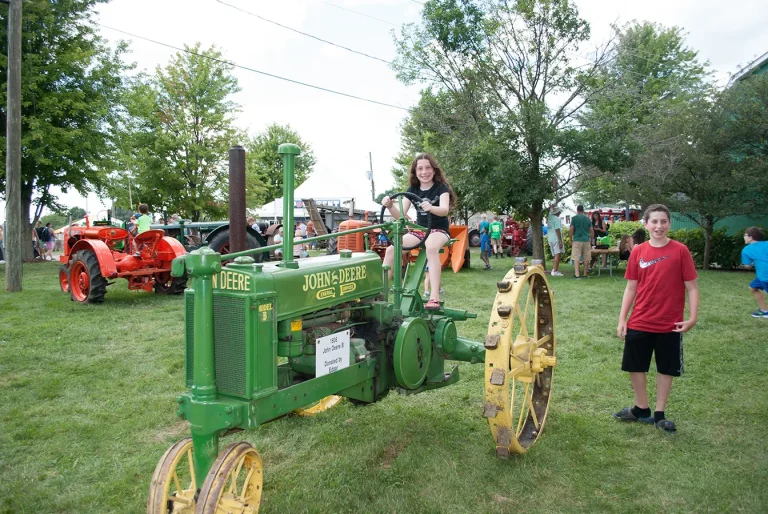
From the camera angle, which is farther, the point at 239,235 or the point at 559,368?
the point at 559,368

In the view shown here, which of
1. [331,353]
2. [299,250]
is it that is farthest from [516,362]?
[299,250]

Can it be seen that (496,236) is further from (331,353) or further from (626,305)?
(331,353)

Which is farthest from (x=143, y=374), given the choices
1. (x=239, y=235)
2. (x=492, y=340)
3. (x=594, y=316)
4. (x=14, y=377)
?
(x=594, y=316)

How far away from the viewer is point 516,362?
3.30 metres

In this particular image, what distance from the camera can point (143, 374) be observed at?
16.9 ft

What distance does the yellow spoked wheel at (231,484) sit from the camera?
6.91 ft

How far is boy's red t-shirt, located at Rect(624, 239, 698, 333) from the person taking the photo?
3.74 m

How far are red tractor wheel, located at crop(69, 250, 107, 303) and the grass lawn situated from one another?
8.40 feet

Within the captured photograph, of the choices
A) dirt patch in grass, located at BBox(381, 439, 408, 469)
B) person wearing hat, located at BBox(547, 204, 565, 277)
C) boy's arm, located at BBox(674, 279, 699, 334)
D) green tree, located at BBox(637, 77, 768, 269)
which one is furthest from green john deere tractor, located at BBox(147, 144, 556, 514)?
green tree, located at BBox(637, 77, 768, 269)

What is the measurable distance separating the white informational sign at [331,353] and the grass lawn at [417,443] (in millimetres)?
638

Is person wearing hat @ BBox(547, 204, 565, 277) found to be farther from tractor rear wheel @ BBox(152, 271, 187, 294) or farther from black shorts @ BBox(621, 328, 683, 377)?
black shorts @ BBox(621, 328, 683, 377)

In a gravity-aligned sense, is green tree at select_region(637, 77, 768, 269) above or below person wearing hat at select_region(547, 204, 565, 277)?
above

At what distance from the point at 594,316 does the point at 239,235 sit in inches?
225

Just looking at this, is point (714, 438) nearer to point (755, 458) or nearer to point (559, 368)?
point (755, 458)
